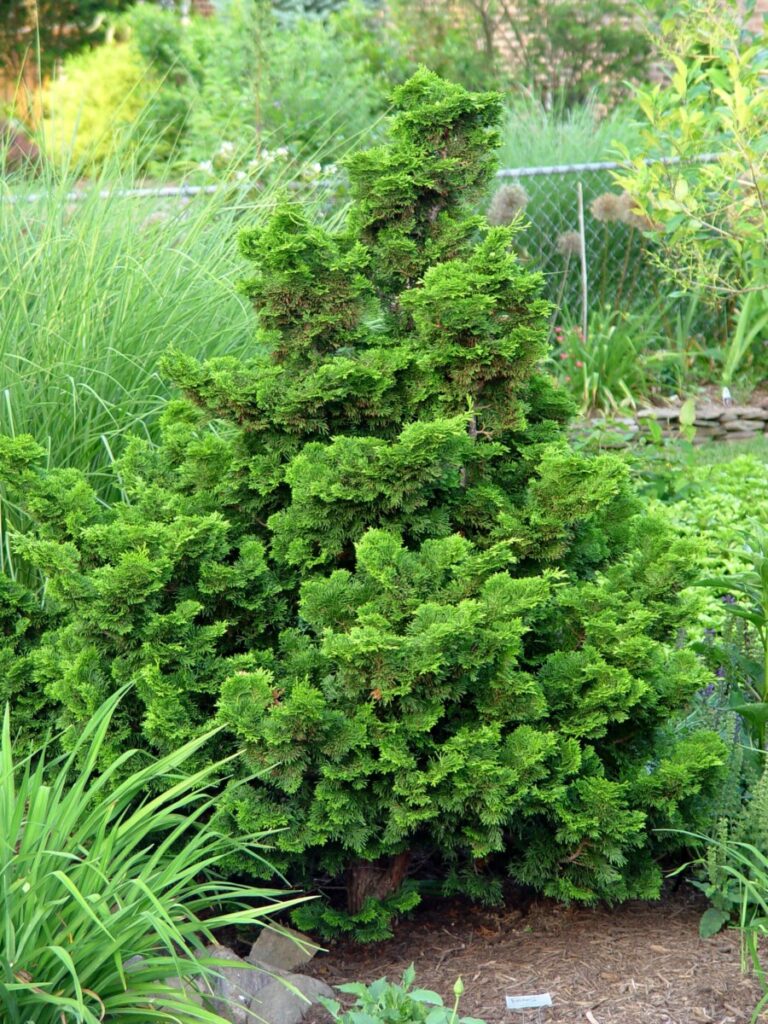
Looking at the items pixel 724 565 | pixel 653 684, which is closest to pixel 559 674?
pixel 653 684

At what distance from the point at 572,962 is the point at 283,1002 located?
649mm

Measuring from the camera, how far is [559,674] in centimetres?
271

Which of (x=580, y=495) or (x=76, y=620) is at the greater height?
(x=580, y=495)

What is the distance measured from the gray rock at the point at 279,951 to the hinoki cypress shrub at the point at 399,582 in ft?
0.28

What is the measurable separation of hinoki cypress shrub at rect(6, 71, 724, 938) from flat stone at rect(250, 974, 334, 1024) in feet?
0.75

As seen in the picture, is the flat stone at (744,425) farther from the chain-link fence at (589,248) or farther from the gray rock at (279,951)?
the gray rock at (279,951)

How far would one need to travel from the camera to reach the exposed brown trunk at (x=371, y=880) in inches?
110

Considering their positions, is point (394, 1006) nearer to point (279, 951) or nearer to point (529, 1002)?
point (529, 1002)

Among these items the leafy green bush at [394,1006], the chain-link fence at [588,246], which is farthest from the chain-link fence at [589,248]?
the leafy green bush at [394,1006]

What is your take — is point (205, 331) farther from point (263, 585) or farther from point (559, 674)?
point (559, 674)

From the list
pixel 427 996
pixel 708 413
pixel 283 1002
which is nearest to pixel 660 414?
pixel 708 413

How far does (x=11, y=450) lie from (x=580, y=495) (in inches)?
54.1

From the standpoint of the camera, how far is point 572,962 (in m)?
2.63

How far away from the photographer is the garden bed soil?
96.9 inches
